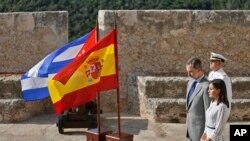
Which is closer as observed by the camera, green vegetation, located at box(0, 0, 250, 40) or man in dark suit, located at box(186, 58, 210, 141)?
man in dark suit, located at box(186, 58, 210, 141)

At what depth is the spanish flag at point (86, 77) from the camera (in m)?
6.00

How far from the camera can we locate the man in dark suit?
5.57 m

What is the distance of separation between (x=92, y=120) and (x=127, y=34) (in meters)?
2.31

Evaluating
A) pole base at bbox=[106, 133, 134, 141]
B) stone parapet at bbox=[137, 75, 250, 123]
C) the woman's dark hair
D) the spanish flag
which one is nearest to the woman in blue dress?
the woman's dark hair

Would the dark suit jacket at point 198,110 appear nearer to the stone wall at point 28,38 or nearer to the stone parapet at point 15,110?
the stone parapet at point 15,110

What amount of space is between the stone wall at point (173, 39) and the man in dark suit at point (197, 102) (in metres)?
4.25

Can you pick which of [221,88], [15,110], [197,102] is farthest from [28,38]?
[221,88]

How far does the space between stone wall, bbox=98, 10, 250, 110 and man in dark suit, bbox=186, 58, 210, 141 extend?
425cm

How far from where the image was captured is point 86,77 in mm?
6031

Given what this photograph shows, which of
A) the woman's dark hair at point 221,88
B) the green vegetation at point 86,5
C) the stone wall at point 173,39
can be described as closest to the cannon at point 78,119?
the stone wall at point 173,39

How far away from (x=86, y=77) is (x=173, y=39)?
420 centimetres

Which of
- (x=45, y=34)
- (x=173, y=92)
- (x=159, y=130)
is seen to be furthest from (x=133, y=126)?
(x=45, y=34)

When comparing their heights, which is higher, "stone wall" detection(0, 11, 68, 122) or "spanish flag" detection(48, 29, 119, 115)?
"stone wall" detection(0, 11, 68, 122)

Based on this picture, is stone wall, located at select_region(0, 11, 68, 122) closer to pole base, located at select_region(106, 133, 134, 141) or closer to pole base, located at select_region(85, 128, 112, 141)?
pole base, located at select_region(85, 128, 112, 141)
